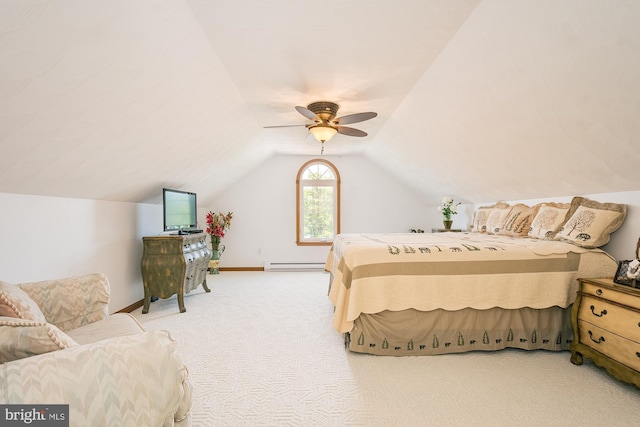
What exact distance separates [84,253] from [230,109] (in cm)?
206

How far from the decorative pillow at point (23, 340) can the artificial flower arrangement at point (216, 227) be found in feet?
16.8

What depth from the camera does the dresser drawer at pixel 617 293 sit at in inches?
81.0

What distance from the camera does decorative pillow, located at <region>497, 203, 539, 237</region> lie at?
3643 millimetres

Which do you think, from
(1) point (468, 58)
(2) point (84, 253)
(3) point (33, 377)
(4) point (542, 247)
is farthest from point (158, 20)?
(4) point (542, 247)

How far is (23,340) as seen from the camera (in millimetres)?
991

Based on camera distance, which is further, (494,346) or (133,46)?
(494,346)

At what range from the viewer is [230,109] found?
11.6ft

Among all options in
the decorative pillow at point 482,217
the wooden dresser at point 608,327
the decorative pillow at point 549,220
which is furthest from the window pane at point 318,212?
the wooden dresser at point 608,327

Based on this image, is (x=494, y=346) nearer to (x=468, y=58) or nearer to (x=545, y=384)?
(x=545, y=384)

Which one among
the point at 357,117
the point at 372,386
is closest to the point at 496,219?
the point at 357,117

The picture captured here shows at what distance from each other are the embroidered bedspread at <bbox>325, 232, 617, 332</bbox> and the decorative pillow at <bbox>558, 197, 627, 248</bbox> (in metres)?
0.10

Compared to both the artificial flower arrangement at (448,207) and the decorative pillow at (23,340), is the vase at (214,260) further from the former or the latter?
the decorative pillow at (23,340)

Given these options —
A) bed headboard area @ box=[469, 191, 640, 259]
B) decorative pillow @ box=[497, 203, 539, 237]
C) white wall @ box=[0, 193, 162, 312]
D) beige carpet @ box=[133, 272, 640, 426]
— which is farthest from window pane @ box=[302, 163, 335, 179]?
beige carpet @ box=[133, 272, 640, 426]

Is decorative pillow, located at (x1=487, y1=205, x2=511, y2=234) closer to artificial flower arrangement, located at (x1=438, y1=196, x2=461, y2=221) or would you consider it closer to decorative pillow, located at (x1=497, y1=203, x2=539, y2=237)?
decorative pillow, located at (x1=497, y1=203, x2=539, y2=237)
